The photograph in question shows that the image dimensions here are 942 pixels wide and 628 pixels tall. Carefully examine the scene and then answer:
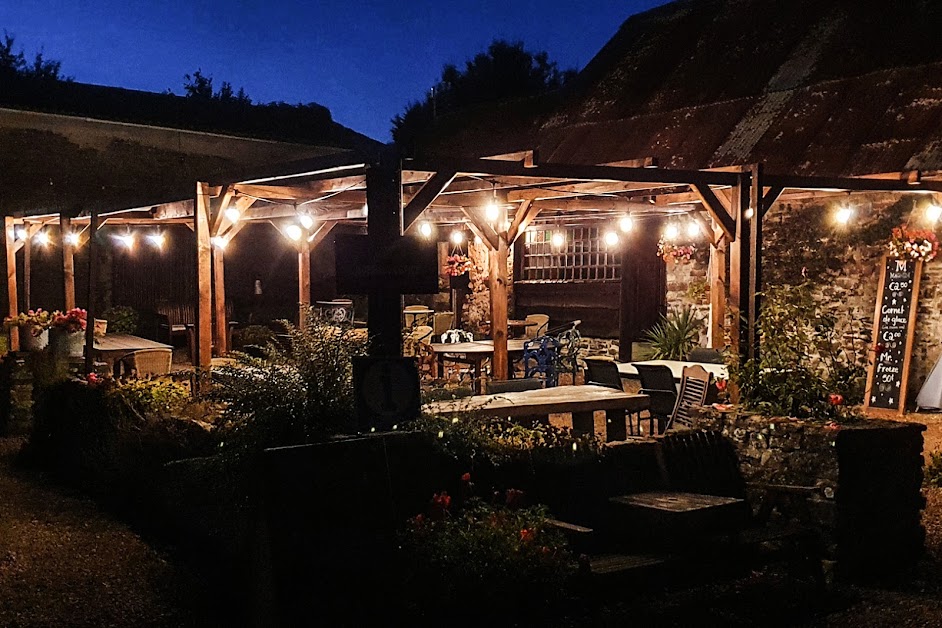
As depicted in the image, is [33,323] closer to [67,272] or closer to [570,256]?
[67,272]

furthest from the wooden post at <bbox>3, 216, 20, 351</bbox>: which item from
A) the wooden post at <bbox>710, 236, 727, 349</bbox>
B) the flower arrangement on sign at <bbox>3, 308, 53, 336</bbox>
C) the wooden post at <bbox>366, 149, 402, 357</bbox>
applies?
the wooden post at <bbox>710, 236, 727, 349</bbox>

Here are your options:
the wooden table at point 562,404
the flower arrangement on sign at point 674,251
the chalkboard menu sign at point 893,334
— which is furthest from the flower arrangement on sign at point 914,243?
the wooden table at point 562,404

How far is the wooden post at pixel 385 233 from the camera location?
18.7ft

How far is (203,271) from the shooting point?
8.10 m

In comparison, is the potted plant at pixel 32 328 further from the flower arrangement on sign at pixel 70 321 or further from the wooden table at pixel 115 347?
the wooden table at pixel 115 347

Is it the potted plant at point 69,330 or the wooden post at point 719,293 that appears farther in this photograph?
the wooden post at point 719,293

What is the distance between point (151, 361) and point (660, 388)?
6.32 metres

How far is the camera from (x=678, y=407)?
7520mm

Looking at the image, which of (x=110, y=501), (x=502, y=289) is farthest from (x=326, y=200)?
(x=110, y=501)

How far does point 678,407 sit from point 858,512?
2251 mm

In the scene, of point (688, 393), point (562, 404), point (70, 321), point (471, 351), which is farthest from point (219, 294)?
point (688, 393)

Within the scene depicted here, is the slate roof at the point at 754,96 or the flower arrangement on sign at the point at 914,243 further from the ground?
the slate roof at the point at 754,96

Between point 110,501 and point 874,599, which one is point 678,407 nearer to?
point 874,599

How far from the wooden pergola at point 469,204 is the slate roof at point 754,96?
62 centimetres
